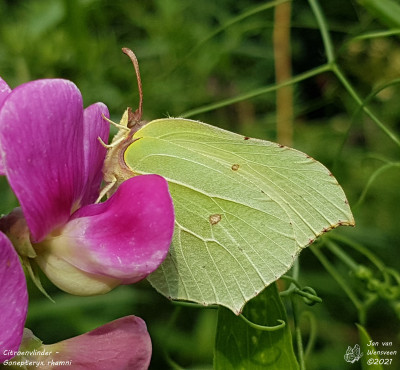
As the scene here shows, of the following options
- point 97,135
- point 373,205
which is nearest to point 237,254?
point 97,135

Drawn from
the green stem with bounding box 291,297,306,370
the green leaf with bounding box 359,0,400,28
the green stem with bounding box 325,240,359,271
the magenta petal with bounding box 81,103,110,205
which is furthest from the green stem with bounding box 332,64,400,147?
the magenta petal with bounding box 81,103,110,205

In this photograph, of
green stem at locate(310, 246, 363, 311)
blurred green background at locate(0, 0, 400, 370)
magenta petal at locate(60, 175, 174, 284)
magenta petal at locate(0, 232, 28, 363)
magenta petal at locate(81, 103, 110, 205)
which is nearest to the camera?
magenta petal at locate(0, 232, 28, 363)

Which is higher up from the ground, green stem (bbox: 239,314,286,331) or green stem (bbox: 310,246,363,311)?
green stem (bbox: 239,314,286,331)

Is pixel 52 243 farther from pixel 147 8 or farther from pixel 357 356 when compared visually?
pixel 147 8

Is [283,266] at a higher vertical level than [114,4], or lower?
higher

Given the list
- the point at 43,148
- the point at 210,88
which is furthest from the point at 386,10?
the point at 210,88

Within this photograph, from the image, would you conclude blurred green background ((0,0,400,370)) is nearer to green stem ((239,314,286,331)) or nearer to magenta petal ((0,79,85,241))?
green stem ((239,314,286,331))
